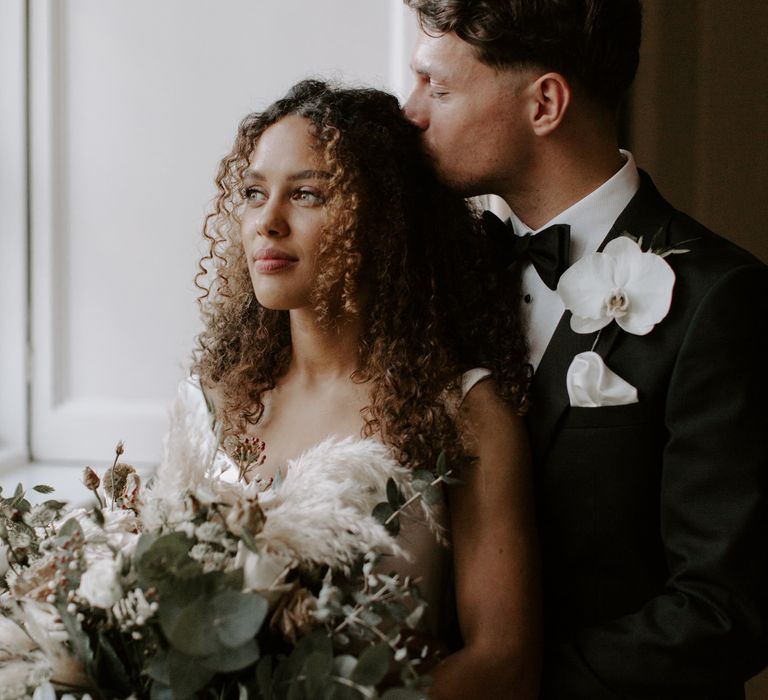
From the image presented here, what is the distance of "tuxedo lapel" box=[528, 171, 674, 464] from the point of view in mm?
1402

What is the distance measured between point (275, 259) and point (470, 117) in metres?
0.40

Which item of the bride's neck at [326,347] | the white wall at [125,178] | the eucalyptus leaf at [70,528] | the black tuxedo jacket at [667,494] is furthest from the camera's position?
the white wall at [125,178]

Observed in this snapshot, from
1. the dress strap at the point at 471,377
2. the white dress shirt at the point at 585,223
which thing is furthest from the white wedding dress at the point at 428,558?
the white dress shirt at the point at 585,223

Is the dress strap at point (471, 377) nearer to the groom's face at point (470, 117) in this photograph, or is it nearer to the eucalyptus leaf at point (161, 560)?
the groom's face at point (470, 117)

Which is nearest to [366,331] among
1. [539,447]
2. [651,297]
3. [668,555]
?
[539,447]

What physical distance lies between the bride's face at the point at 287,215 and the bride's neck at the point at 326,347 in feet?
0.33

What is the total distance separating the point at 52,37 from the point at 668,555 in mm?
1904

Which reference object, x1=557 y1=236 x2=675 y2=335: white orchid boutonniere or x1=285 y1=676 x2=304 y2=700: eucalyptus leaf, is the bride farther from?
x1=285 y1=676 x2=304 y2=700: eucalyptus leaf

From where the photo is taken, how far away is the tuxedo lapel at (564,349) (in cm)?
140

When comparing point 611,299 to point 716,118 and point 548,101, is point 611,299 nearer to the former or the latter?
point 548,101

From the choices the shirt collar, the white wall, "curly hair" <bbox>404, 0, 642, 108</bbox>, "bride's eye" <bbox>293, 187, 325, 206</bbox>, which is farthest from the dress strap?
the white wall

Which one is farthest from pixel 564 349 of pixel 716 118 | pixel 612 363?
pixel 716 118

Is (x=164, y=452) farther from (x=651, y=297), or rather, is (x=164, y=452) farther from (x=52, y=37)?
(x=52, y=37)

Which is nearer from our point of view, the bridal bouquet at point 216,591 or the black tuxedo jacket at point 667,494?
the bridal bouquet at point 216,591
